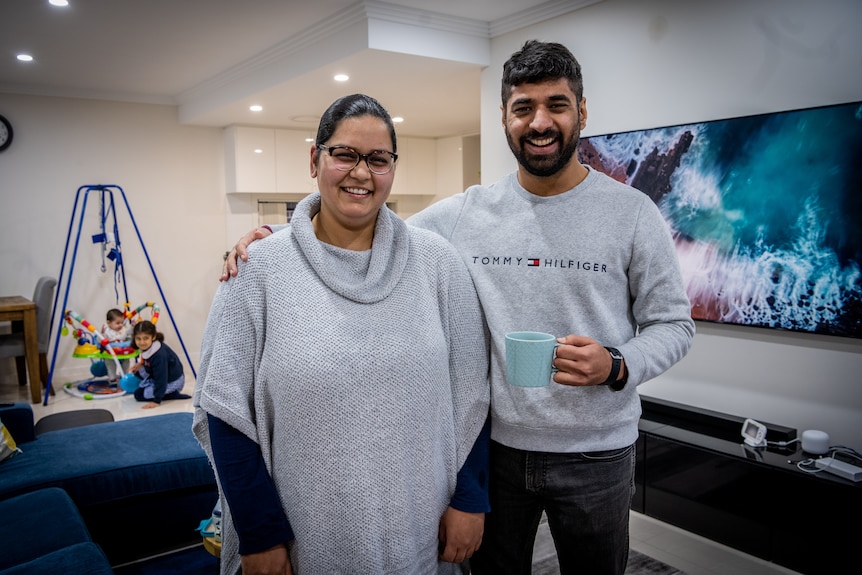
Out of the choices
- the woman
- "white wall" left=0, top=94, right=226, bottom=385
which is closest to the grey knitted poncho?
the woman

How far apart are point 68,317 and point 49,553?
3.97 m

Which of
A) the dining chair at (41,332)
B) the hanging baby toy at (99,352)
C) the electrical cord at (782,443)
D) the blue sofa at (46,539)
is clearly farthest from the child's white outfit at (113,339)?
the electrical cord at (782,443)

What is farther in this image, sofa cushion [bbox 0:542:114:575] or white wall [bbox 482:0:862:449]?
white wall [bbox 482:0:862:449]

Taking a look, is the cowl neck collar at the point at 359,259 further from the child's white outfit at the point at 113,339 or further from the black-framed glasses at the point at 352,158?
the child's white outfit at the point at 113,339

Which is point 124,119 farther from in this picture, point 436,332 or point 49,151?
point 436,332

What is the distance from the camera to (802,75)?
252cm

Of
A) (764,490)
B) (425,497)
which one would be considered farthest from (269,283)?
(764,490)

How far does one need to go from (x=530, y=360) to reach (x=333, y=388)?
0.35 m

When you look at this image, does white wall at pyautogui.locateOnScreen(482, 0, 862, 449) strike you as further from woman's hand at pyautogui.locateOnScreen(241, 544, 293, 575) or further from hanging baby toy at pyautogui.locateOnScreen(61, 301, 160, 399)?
hanging baby toy at pyautogui.locateOnScreen(61, 301, 160, 399)

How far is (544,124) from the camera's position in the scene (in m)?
1.31

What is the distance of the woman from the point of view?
45.7 inches

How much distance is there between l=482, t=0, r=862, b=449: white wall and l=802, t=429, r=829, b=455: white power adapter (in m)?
0.09

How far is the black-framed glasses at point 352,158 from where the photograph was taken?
3.95 feet

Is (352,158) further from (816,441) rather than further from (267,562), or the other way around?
(816,441)
